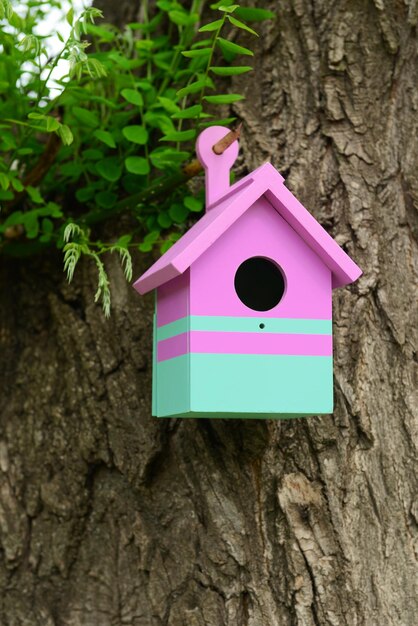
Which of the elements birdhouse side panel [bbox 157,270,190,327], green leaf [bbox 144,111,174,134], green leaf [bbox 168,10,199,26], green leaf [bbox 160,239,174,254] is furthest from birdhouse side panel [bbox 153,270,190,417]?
green leaf [bbox 168,10,199,26]

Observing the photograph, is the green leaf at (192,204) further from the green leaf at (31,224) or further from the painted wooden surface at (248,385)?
the painted wooden surface at (248,385)

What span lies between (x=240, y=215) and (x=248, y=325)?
0.26 metres

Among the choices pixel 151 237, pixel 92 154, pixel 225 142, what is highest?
pixel 92 154

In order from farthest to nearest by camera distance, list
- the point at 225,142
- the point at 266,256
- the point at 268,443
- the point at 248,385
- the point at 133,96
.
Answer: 1. the point at 133,96
2. the point at 268,443
3. the point at 225,142
4. the point at 266,256
5. the point at 248,385

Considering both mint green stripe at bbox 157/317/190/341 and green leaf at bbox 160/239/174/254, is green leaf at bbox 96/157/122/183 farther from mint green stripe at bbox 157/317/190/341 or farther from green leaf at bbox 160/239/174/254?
mint green stripe at bbox 157/317/190/341

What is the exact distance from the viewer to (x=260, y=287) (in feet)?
6.73

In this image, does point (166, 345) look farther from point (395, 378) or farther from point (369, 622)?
point (369, 622)

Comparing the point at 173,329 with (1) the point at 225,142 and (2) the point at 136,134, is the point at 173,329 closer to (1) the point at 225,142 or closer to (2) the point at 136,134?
(1) the point at 225,142

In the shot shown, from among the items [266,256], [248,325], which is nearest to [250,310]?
[248,325]

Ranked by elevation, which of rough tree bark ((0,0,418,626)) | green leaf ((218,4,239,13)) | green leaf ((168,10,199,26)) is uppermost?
green leaf ((168,10,199,26))

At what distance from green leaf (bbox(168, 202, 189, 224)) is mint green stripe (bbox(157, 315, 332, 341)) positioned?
0.53 m

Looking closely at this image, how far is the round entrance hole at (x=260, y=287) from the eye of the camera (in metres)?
2.05

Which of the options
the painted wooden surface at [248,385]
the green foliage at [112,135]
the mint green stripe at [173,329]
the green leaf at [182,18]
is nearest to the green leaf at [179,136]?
the green foliage at [112,135]

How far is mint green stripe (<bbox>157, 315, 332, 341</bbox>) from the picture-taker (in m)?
1.92
